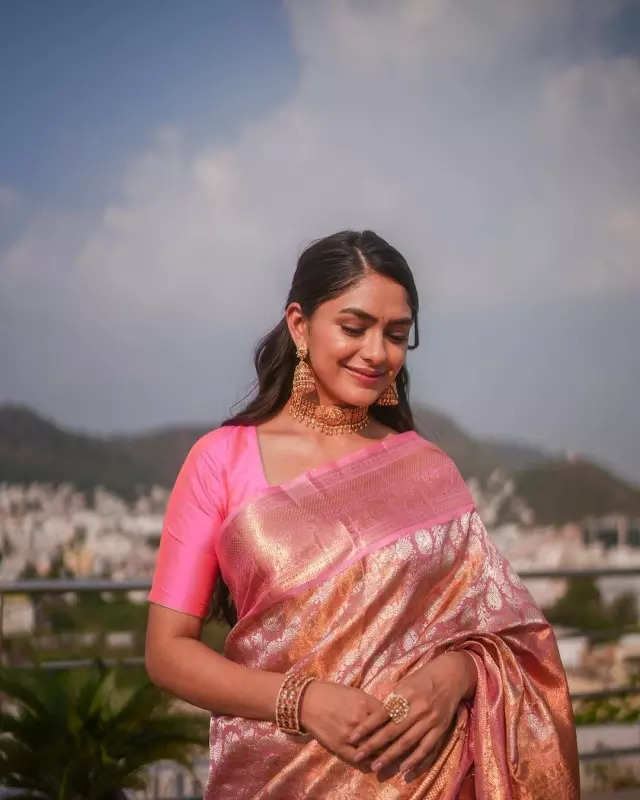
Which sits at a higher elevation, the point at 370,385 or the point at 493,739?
the point at 370,385

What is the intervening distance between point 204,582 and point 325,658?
0.19 meters

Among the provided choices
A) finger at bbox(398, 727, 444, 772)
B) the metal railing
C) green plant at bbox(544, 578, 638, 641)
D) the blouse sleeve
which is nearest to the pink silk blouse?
the blouse sleeve

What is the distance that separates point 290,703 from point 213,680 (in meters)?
0.11

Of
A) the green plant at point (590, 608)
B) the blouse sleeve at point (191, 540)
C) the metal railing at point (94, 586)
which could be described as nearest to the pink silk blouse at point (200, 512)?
the blouse sleeve at point (191, 540)

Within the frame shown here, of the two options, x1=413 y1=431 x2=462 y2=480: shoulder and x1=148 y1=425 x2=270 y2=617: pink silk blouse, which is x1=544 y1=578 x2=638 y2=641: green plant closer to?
x1=413 y1=431 x2=462 y2=480: shoulder

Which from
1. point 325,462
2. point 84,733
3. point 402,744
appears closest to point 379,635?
point 402,744

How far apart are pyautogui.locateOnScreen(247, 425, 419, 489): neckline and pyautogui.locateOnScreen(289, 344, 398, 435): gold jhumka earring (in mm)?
44

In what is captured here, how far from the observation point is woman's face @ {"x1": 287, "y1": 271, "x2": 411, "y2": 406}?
1476 millimetres

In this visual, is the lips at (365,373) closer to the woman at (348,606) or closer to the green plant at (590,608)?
the woman at (348,606)

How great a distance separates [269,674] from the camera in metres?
1.37

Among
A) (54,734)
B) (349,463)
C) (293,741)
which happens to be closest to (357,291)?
(349,463)

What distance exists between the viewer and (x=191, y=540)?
146 cm

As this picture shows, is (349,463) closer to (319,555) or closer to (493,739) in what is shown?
(319,555)

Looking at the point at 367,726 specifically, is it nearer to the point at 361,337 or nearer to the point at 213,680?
the point at 213,680
